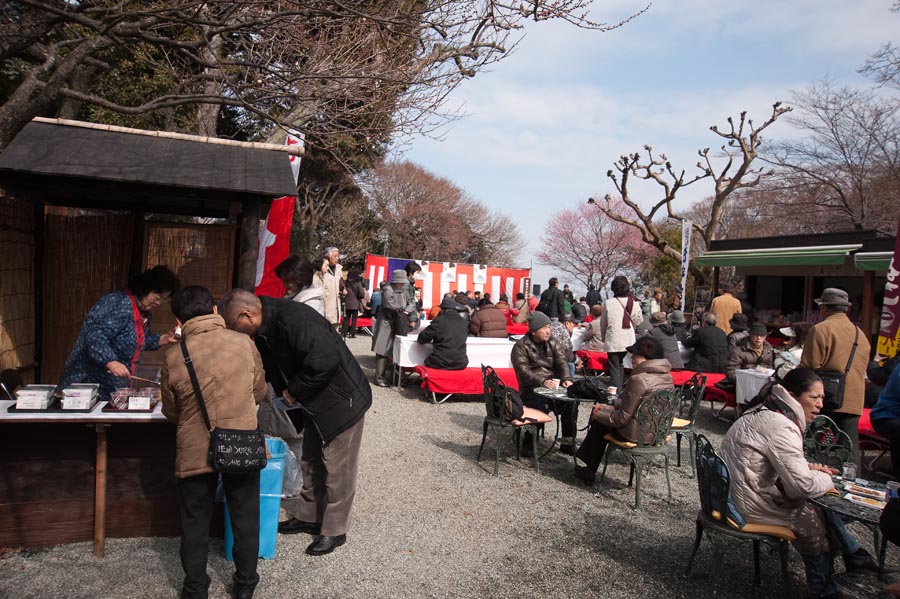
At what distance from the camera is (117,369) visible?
12.3 ft

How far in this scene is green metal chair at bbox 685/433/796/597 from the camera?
3.22 metres

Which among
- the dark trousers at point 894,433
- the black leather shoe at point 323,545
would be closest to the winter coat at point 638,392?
the dark trousers at point 894,433

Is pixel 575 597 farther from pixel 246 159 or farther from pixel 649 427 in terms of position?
pixel 246 159

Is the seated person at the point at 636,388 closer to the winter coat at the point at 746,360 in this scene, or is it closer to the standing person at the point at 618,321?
the standing person at the point at 618,321

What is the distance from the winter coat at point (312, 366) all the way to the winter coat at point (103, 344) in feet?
3.06

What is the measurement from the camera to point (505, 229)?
32969 mm

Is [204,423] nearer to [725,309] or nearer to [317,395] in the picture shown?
[317,395]

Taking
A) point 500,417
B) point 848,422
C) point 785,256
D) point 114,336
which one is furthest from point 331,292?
point 785,256

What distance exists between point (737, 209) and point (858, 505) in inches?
1299

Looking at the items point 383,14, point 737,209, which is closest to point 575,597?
point 383,14

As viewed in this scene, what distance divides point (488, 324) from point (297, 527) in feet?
19.1

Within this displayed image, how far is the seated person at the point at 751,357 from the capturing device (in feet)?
25.3

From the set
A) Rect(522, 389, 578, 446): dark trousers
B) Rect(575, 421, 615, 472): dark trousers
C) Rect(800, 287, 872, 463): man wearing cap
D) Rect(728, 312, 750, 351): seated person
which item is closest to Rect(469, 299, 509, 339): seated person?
Rect(728, 312, 750, 351): seated person

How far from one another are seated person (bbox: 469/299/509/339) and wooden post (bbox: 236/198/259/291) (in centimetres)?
490
